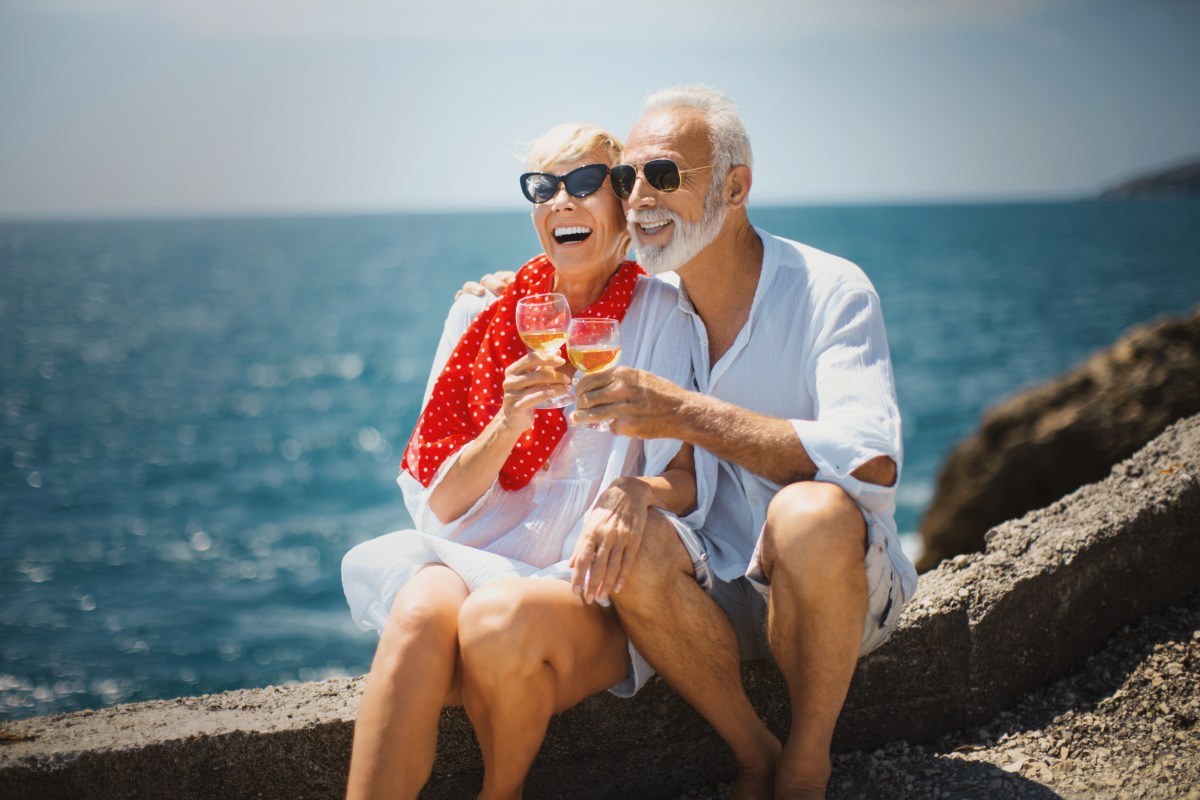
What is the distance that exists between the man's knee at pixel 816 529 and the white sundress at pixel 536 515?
440mm

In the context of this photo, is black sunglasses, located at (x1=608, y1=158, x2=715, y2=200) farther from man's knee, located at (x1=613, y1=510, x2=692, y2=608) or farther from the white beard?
man's knee, located at (x1=613, y1=510, x2=692, y2=608)

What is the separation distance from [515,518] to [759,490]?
84cm

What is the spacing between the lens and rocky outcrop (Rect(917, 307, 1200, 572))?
8008 millimetres

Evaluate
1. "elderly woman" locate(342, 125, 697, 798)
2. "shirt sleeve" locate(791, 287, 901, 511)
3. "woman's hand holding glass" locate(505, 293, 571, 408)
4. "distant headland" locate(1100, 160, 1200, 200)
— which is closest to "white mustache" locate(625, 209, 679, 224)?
"elderly woman" locate(342, 125, 697, 798)

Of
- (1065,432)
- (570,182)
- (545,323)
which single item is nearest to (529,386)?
(545,323)

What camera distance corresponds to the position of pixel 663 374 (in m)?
3.36

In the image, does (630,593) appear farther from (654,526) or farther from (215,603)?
(215,603)

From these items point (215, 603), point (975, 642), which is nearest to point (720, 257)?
point (975, 642)

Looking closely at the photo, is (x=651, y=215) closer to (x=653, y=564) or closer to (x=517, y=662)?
(x=653, y=564)

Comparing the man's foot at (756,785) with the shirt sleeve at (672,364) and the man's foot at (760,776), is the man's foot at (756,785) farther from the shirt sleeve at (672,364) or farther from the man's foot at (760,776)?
the shirt sleeve at (672,364)

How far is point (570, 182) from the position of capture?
3.43 meters

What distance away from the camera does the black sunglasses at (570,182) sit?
3420mm

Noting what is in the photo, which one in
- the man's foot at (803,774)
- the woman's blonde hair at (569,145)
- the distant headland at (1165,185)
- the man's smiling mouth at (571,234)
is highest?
the woman's blonde hair at (569,145)

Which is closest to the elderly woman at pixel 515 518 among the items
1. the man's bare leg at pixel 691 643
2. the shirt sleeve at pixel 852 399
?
the man's bare leg at pixel 691 643
